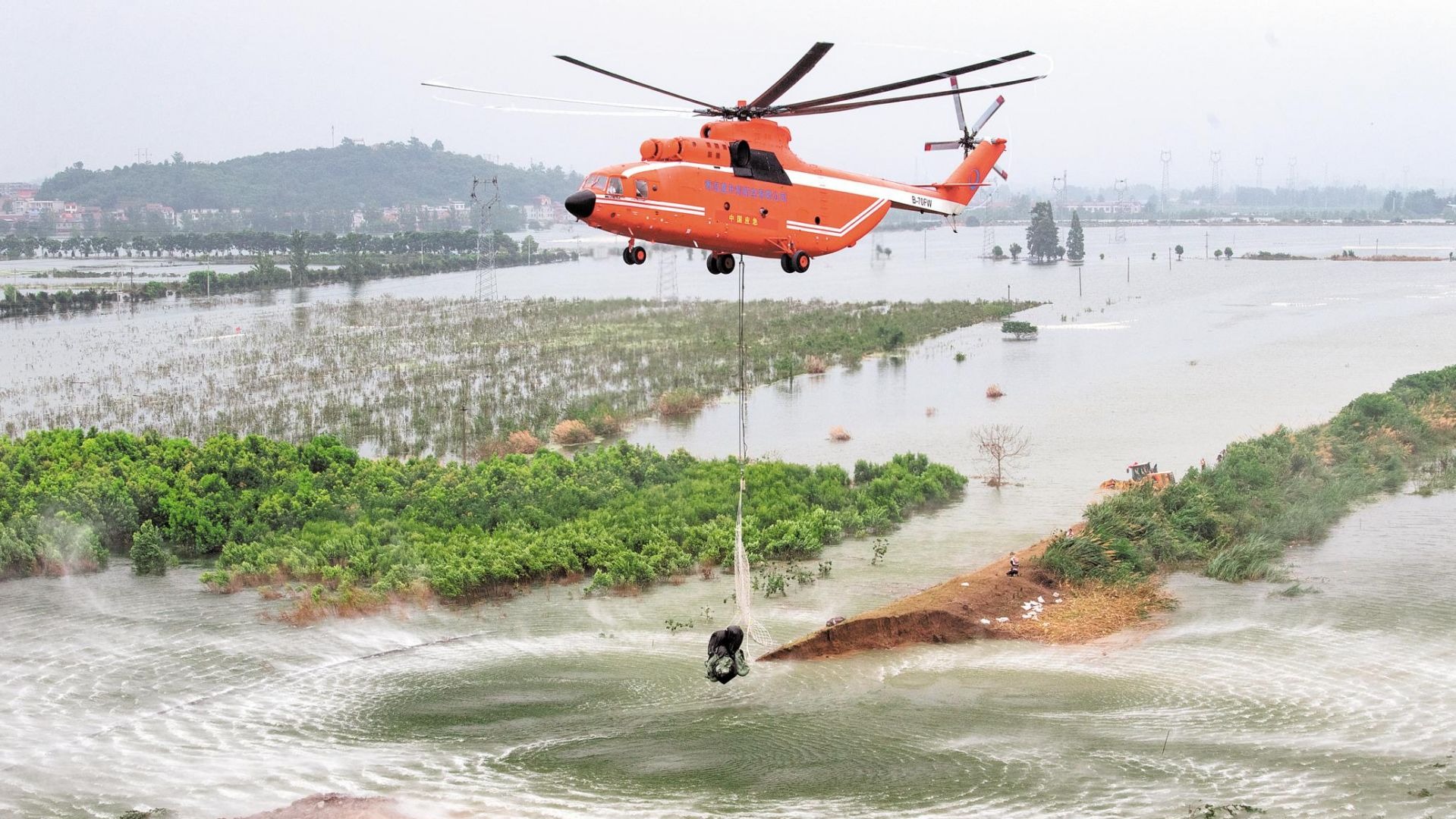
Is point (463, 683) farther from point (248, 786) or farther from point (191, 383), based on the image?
point (191, 383)

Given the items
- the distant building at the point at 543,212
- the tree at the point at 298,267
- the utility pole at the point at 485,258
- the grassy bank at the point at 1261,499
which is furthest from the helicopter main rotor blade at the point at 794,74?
the distant building at the point at 543,212

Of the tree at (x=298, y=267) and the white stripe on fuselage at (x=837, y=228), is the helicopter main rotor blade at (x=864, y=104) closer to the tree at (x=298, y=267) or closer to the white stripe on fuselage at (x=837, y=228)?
the white stripe on fuselage at (x=837, y=228)

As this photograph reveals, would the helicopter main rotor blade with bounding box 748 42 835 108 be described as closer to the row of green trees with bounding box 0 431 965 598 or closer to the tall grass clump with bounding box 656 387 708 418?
the row of green trees with bounding box 0 431 965 598

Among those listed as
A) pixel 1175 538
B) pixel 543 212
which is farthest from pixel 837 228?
pixel 543 212

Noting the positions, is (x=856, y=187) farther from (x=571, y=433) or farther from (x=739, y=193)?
(x=571, y=433)

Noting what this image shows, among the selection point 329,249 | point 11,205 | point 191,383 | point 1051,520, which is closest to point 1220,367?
point 1051,520

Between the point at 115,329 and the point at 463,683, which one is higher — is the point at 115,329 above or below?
above

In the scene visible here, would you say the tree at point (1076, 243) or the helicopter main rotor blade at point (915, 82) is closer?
the helicopter main rotor blade at point (915, 82)

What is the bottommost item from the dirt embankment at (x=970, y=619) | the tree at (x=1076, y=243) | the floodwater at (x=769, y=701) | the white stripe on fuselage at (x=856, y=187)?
the floodwater at (x=769, y=701)
